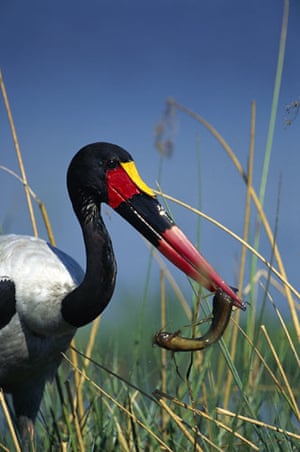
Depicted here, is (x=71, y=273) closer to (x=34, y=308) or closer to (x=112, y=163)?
(x=34, y=308)

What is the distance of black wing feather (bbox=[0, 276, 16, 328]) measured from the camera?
2.64 metres

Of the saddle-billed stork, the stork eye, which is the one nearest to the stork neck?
the saddle-billed stork

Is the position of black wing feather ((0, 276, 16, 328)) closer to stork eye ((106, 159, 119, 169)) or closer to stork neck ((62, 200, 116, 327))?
stork neck ((62, 200, 116, 327))

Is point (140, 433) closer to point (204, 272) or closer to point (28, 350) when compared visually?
point (28, 350)

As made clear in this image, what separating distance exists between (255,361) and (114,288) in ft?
2.15

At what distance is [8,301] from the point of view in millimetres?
2639

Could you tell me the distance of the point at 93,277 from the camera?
261 centimetres

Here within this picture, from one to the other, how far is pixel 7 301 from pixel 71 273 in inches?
10.0

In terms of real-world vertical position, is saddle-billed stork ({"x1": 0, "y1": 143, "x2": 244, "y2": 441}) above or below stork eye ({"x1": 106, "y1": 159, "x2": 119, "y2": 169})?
below

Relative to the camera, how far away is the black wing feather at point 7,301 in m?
2.64

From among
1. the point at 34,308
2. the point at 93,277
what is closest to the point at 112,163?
the point at 93,277

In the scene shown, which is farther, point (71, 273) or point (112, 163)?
point (71, 273)

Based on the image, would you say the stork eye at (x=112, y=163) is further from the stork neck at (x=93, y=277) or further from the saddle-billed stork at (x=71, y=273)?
the stork neck at (x=93, y=277)

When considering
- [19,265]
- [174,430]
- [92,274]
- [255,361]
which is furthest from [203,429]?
[19,265]
